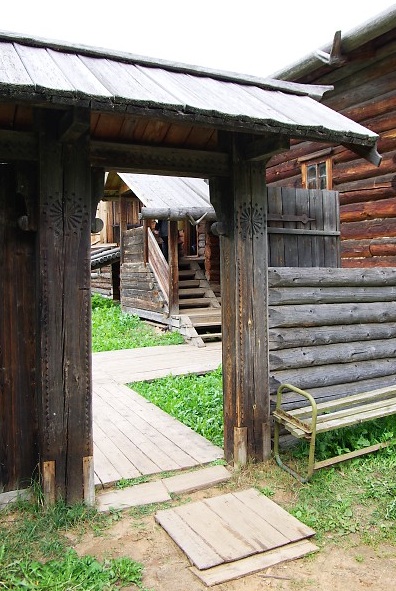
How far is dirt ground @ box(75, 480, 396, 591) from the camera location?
292 cm

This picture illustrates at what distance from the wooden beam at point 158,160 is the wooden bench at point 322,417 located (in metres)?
2.05

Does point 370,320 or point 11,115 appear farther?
point 370,320

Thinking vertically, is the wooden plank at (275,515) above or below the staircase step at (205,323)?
below

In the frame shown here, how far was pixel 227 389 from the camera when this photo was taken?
15.2 ft

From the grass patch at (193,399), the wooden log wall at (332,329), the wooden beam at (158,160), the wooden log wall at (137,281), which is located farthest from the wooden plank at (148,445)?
the wooden log wall at (137,281)

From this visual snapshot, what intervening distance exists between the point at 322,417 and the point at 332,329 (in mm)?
1030

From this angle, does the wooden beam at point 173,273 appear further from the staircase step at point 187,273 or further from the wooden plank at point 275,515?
the wooden plank at point 275,515

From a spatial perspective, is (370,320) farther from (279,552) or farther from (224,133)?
(279,552)

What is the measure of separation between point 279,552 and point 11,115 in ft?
11.6

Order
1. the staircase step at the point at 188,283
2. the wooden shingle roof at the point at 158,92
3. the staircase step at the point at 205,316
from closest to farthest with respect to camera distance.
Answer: the wooden shingle roof at the point at 158,92
the staircase step at the point at 205,316
the staircase step at the point at 188,283

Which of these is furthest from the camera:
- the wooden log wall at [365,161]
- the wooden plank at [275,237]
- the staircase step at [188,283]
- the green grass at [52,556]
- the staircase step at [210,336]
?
the staircase step at [188,283]

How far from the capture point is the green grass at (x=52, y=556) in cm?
289

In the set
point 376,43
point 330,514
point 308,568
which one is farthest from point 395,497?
Answer: point 376,43

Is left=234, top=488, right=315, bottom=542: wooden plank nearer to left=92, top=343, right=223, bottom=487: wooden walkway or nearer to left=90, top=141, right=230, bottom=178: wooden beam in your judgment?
left=92, top=343, right=223, bottom=487: wooden walkway
